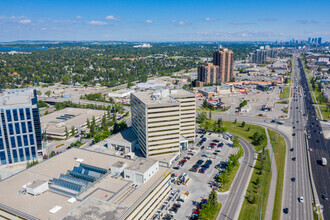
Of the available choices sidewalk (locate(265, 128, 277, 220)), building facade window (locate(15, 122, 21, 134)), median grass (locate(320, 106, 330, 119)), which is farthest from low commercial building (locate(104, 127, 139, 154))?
median grass (locate(320, 106, 330, 119))

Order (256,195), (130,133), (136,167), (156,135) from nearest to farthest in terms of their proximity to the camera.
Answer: (136,167), (256,195), (156,135), (130,133)

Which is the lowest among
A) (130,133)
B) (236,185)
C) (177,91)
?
(236,185)

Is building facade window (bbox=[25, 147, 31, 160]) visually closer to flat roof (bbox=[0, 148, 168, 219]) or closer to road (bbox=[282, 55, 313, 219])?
flat roof (bbox=[0, 148, 168, 219])

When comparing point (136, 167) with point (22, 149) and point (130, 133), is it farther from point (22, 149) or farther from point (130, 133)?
point (22, 149)

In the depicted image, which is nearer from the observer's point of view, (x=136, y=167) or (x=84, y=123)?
(x=136, y=167)

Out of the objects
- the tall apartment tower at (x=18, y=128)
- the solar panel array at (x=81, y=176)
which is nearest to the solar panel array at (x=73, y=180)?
the solar panel array at (x=81, y=176)

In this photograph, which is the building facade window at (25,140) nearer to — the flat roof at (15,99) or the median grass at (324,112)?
the flat roof at (15,99)

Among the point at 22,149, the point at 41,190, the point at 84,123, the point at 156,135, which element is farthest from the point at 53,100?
the point at 41,190
